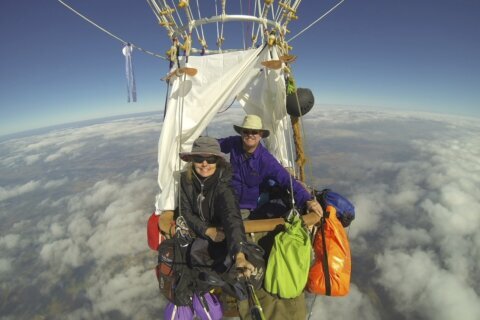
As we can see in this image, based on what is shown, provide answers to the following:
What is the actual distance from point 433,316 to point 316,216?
113659 mm

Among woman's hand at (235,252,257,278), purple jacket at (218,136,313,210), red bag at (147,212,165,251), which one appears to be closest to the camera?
woman's hand at (235,252,257,278)

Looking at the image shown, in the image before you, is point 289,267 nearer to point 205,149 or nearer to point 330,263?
point 330,263

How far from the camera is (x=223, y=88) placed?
4688mm

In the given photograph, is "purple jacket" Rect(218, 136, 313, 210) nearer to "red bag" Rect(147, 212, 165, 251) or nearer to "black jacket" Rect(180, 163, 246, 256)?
"black jacket" Rect(180, 163, 246, 256)

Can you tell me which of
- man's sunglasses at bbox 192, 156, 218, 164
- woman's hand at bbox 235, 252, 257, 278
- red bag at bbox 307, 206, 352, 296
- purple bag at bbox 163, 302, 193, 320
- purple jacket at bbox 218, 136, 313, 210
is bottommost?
purple bag at bbox 163, 302, 193, 320

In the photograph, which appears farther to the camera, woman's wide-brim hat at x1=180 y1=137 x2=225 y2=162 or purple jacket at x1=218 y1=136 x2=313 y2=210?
purple jacket at x1=218 y1=136 x2=313 y2=210

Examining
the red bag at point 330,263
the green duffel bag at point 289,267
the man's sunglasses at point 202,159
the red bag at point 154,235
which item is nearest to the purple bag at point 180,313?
the red bag at point 154,235

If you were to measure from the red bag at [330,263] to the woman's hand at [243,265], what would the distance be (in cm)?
120

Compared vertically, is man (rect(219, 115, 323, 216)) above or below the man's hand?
above

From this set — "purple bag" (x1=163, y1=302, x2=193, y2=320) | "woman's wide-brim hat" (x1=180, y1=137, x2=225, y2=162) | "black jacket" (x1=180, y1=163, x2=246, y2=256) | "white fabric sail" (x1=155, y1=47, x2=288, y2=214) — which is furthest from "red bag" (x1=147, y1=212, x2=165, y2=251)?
"woman's wide-brim hat" (x1=180, y1=137, x2=225, y2=162)

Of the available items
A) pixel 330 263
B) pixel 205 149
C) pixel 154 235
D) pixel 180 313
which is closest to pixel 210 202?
pixel 205 149

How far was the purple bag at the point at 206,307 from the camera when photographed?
141 inches

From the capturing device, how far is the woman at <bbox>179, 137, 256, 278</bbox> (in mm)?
3420

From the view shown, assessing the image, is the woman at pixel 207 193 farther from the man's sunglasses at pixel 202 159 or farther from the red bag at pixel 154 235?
the red bag at pixel 154 235
